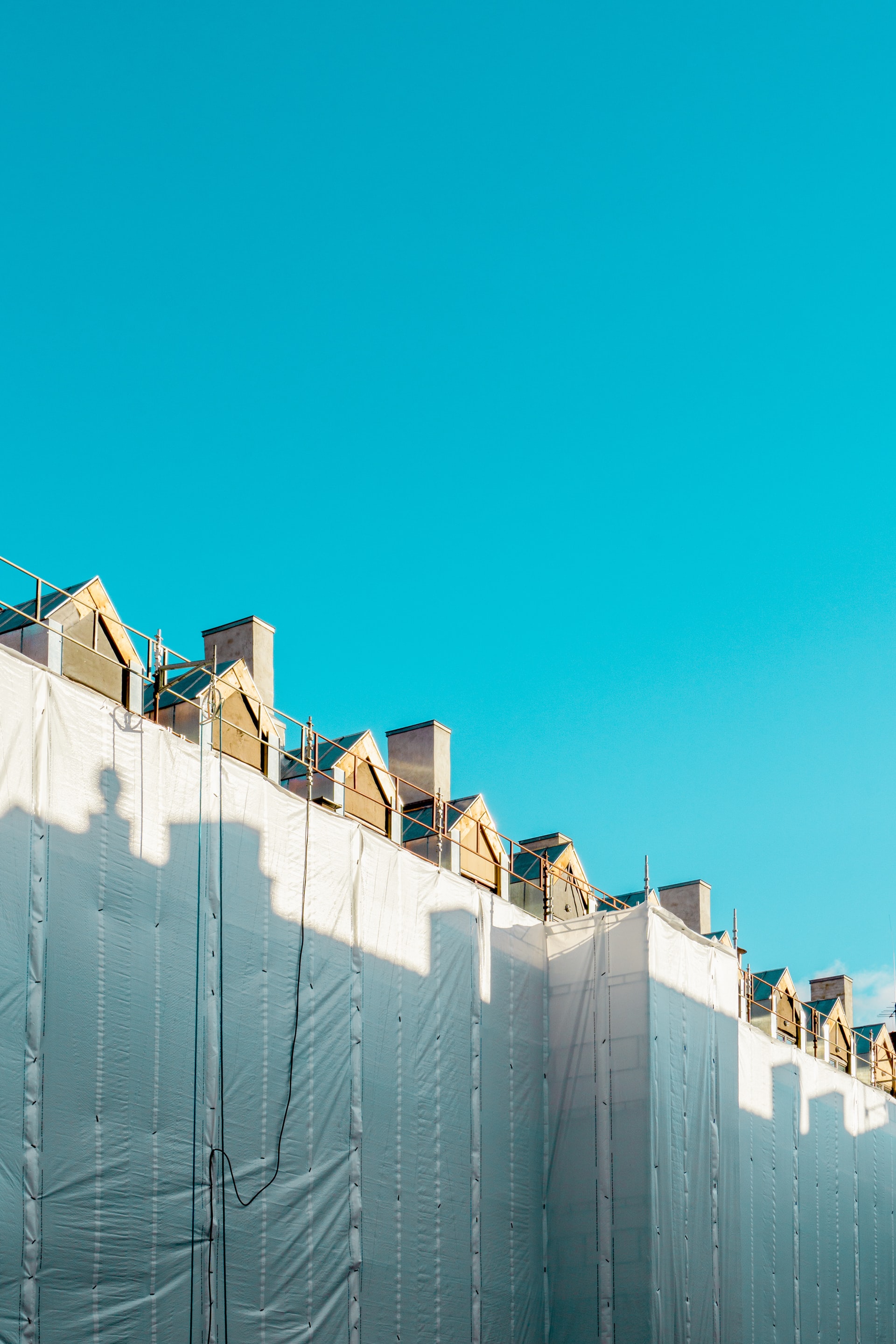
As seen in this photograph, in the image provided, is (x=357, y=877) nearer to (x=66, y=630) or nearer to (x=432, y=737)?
(x=66, y=630)

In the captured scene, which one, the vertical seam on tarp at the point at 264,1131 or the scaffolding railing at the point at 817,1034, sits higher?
the scaffolding railing at the point at 817,1034

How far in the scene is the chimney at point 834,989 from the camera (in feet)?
142

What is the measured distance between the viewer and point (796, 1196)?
31.1 m

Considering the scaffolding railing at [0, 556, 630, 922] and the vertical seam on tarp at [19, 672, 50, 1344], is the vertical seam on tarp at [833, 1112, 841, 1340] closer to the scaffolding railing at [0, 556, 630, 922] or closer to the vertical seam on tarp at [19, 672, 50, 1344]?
the scaffolding railing at [0, 556, 630, 922]

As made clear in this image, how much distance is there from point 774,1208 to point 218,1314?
1570cm


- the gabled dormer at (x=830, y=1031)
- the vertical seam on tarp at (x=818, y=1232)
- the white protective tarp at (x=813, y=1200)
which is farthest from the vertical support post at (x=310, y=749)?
the gabled dormer at (x=830, y=1031)

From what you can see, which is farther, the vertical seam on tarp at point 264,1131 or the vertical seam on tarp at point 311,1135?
the vertical seam on tarp at point 311,1135

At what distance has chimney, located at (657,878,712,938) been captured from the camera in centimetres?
3806

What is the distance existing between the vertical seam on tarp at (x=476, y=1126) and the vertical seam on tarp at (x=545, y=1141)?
2.03 m

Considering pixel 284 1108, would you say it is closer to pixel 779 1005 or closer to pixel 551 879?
pixel 551 879

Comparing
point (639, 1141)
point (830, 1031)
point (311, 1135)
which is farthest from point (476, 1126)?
point (830, 1031)

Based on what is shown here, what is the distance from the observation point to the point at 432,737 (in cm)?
2822

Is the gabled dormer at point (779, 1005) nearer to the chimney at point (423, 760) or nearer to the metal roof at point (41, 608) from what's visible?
the chimney at point (423, 760)

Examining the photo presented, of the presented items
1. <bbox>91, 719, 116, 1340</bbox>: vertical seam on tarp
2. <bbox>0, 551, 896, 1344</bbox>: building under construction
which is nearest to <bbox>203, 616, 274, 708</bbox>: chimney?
<bbox>0, 551, 896, 1344</bbox>: building under construction
